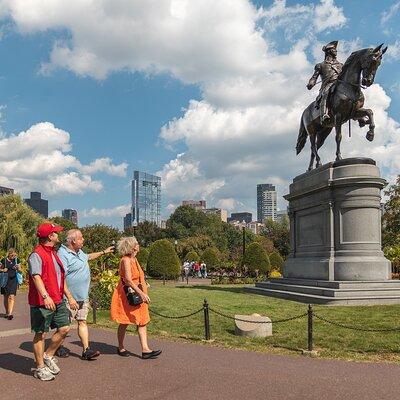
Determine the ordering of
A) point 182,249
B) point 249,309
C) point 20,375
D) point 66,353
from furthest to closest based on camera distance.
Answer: point 182,249
point 249,309
point 66,353
point 20,375

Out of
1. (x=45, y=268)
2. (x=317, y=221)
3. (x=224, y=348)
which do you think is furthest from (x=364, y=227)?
(x=45, y=268)

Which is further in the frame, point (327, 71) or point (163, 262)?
point (163, 262)

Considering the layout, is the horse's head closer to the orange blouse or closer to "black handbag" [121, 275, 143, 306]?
the orange blouse

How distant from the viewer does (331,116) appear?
1830 centimetres

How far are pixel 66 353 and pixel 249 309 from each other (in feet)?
24.3

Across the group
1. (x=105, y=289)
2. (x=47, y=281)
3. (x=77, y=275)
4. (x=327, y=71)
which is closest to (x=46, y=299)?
(x=47, y=281)

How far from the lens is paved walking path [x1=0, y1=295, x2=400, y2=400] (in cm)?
595

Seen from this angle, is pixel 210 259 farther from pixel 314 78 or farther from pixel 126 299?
pixel 126 299

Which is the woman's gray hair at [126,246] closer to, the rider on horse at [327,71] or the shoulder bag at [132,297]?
the shoulder bag at [132,297]

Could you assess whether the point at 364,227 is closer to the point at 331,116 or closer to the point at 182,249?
the point at 331,116

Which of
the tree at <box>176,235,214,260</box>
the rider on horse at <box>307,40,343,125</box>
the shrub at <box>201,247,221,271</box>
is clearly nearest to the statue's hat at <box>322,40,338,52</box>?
the rider on horse at <box>307,40,343,125</box>

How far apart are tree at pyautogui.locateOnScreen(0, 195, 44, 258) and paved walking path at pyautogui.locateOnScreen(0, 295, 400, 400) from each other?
28.4 meters

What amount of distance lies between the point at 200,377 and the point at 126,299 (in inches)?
67.7

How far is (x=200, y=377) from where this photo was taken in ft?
22.0
